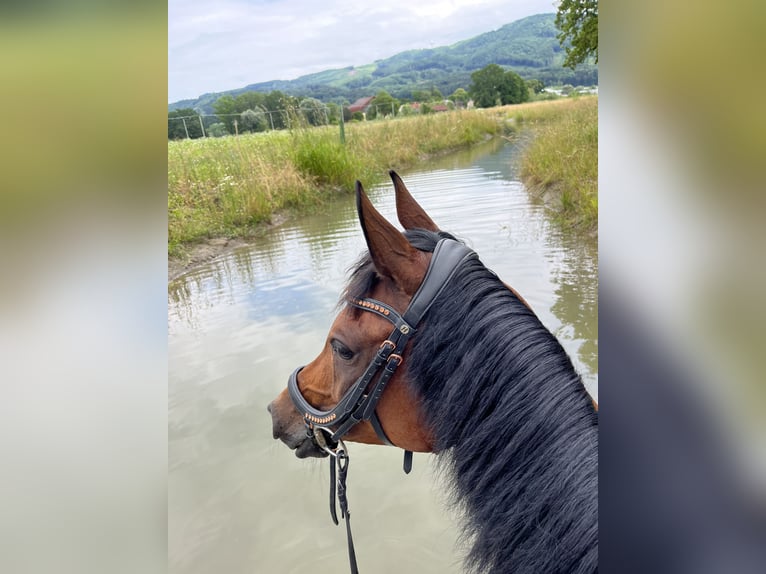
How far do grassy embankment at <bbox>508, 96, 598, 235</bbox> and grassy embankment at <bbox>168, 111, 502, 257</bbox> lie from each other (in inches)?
137

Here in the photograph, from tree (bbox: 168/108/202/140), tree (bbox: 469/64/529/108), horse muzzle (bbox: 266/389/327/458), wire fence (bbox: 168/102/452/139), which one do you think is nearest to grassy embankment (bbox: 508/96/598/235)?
wire fence (bbox: 168/102/452/139)

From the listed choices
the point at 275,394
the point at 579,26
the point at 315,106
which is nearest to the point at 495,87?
the point at 579,26

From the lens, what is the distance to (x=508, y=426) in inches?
44.9

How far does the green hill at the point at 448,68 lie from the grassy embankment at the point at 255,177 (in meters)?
9.53

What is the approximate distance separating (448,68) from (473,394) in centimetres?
4165

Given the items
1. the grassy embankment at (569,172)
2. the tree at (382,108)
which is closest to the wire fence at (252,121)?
the tree at (382,108)

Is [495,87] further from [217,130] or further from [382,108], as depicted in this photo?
[217,130]

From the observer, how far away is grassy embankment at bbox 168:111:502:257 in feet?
26.3

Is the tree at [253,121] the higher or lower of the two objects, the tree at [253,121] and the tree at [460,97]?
the lower

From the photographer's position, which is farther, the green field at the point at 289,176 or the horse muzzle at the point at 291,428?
the green field at the point at 289,176

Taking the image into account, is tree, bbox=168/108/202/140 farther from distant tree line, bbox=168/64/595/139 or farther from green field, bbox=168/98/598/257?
green field, bbox=168/98/598/257

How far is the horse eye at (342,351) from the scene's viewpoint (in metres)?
1.41

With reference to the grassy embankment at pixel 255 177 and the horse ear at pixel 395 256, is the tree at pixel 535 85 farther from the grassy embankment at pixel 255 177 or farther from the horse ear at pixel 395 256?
the horse ear at pixel 395 256
